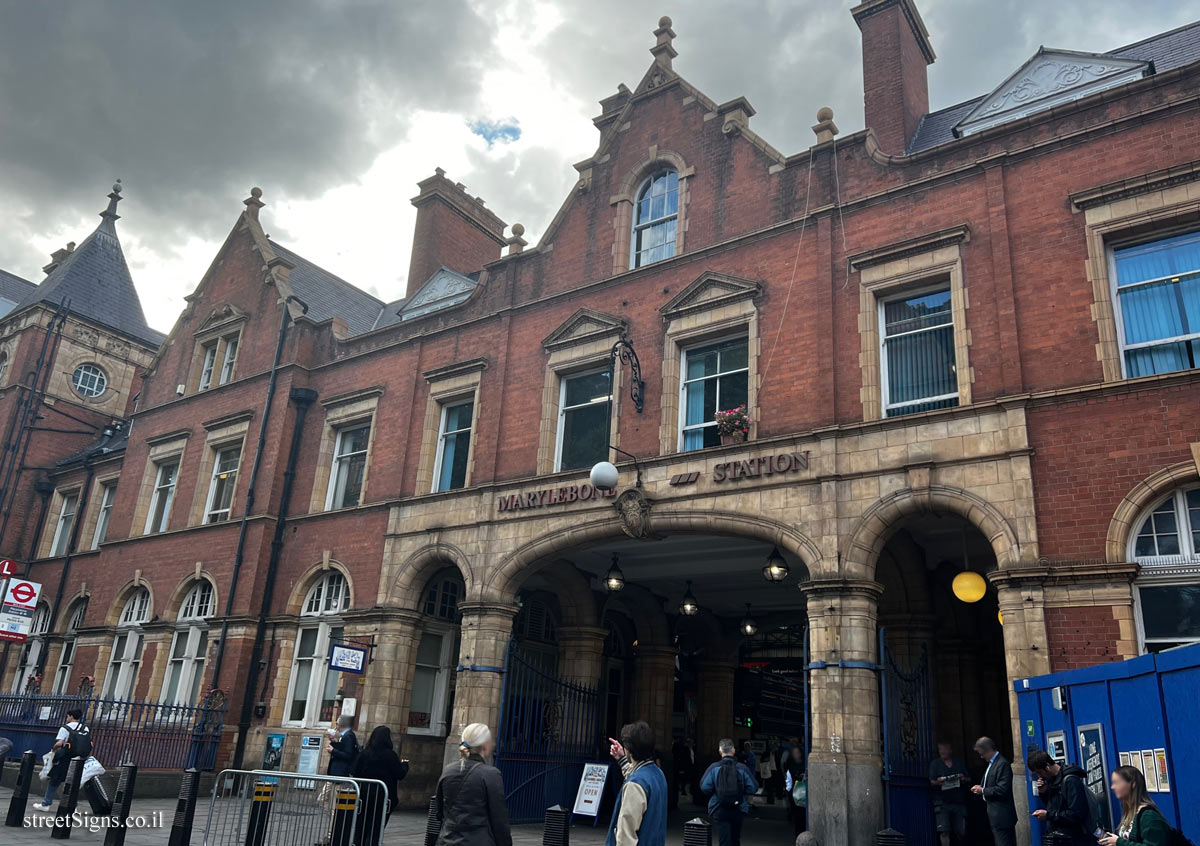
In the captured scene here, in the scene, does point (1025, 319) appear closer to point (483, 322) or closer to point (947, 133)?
point (947, 133)

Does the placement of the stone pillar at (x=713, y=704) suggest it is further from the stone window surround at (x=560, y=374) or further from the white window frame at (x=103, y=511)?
the white window frame at (x=103, y=511)

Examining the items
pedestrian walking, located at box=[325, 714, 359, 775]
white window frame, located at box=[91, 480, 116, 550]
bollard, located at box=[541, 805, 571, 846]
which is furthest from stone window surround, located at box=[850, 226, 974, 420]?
white window frame, located at box=[91, 480, 116, 550]

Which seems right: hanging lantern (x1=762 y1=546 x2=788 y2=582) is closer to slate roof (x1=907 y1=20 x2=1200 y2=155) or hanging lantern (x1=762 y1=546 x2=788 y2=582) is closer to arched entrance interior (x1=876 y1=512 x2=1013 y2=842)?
arched entrance interior (x1=876 y1=512 x2=1013 y2=842)

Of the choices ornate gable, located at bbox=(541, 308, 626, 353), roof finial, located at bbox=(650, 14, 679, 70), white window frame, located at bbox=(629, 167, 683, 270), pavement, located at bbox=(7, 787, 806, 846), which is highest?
roof finial, located at bbox=(650, 14, 679, 70)

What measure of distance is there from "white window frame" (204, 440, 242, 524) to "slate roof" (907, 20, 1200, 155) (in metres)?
17.1

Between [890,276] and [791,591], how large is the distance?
8.00 meters

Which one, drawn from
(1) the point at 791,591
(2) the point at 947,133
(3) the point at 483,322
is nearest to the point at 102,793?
(3) the point at 483,322

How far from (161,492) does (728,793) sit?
19.6m

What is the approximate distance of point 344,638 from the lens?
1884 cm

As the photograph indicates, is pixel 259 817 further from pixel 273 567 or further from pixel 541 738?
pixel 273 567

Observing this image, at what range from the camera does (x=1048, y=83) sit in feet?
49.8

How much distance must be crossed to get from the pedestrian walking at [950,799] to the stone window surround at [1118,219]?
550cm

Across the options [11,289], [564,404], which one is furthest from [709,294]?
[11,289]

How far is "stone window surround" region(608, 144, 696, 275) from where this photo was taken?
57.7 ft
